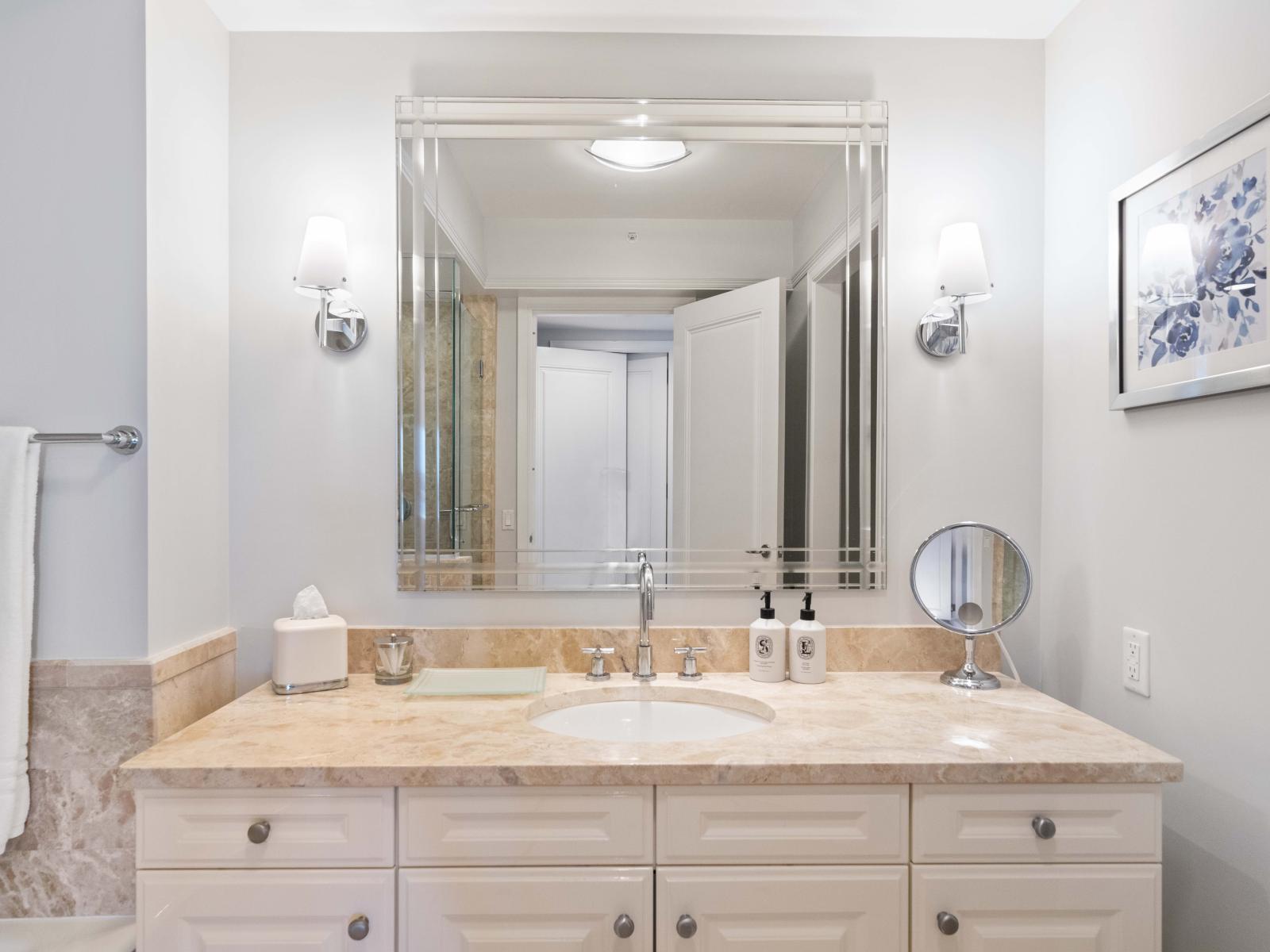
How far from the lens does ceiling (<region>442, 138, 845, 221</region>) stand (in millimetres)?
1688

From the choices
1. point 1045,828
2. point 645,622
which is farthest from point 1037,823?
point 645,622

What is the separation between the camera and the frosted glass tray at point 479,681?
1479mm

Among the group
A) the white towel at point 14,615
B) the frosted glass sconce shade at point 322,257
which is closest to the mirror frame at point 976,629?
the frosted glass sconce shade at point 322,257

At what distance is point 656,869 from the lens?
1.15m

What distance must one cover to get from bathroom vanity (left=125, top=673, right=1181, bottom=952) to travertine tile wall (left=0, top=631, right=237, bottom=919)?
0.83ft

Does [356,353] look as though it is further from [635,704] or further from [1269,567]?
[1269,567]

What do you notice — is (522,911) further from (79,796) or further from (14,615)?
(14,615)

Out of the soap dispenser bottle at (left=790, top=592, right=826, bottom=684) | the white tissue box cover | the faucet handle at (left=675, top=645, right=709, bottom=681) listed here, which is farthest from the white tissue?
the soap dispenser bottle at (left=790, top=592, right=826, bottom=684)

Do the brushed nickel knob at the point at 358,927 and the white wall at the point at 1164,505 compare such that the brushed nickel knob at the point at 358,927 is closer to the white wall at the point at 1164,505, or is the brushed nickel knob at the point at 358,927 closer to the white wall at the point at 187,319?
the white wall at the point at 187,319

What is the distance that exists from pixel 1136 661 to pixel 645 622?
935mm

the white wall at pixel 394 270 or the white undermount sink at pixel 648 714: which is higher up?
the white wall at pixel 394 270

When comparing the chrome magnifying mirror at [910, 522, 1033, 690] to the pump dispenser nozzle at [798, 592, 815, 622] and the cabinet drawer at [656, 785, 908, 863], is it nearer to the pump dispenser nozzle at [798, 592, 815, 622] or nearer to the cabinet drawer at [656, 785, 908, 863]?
the pump dispenser nozzle at [798, 592, 815, 622]

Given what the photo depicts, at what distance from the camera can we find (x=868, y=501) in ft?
5.63

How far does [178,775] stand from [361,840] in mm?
289
